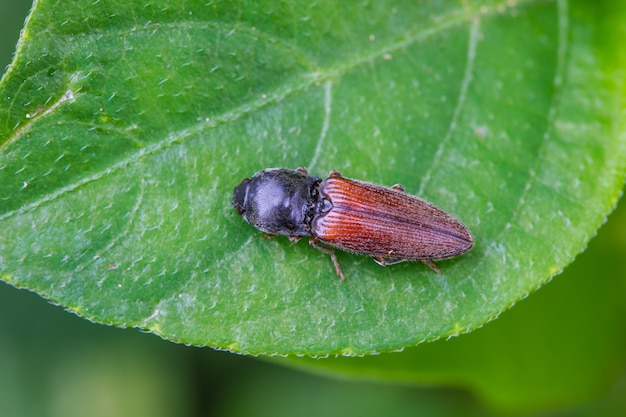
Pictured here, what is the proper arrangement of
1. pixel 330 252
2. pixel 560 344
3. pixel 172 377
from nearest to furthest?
pixel 330 252, pixel 560 344, pixel 172 377

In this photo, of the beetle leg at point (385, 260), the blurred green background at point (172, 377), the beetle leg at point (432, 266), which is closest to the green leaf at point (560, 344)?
the blurred green background at point (172, 377)

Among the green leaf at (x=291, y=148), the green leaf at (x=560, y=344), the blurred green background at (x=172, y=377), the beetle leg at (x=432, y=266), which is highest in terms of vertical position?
the green leaf at (x=291, y=148)

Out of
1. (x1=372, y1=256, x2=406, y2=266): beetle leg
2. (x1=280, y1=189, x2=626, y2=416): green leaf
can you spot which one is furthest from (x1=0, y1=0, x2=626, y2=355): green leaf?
(x1=280, y1=189, x2=626, y2=416): green leaf

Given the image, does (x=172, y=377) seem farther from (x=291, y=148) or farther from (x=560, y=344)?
(x=560, y=344)

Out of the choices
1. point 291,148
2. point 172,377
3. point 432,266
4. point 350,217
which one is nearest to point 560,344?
point 432,266

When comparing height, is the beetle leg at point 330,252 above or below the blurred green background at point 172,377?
above

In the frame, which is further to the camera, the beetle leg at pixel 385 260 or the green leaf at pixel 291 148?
the beetle leg at pixel 385 260

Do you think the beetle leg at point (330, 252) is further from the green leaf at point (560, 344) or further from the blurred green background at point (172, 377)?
the blurred green background at point (172, 377)

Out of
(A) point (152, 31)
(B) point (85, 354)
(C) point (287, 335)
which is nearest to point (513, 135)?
(C) point (287, 335)
